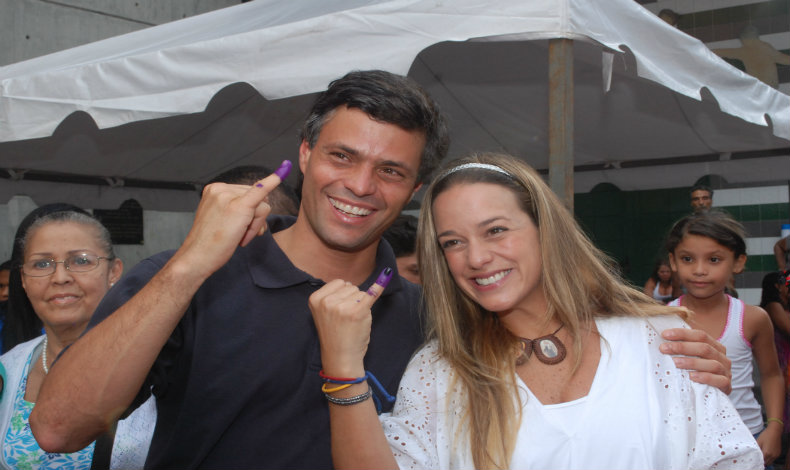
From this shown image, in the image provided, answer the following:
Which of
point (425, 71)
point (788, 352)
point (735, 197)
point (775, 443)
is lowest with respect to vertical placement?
point (775, 443)

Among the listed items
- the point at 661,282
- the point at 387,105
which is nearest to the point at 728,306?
A: the point at 387,105

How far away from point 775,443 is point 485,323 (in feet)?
6.29

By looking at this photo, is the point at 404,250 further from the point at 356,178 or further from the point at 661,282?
the point at 661,282

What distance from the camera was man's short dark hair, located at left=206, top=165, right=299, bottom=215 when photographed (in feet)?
8.38

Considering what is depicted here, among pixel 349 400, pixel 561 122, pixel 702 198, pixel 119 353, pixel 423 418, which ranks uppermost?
pixel 561 122

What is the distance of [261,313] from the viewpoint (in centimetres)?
155

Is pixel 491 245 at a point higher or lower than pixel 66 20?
lower

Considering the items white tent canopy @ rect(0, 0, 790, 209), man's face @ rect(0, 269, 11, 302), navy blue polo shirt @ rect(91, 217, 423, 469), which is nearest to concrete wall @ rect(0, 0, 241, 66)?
white tent canopy @ rect(0, 0, 790, 209)

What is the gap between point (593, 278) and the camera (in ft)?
6.09

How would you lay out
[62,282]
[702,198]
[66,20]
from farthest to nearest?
[66,20] < [702,198] < [62,282]

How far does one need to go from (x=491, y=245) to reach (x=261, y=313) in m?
0.65

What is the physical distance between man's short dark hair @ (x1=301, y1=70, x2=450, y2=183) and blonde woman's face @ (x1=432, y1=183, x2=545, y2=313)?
0.64ft

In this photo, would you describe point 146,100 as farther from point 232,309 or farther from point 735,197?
point 735,197

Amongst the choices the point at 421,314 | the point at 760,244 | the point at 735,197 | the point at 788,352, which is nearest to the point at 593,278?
the point at 421,314
